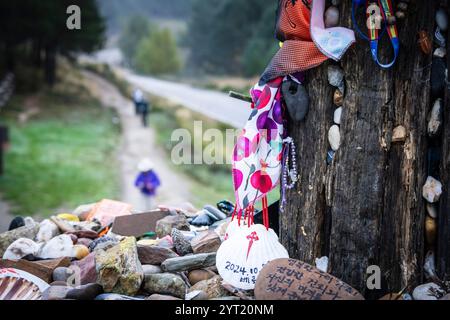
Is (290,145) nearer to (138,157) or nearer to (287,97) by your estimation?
(287,97)

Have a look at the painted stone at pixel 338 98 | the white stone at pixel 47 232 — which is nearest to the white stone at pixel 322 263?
the painted stone at pixel 338 98

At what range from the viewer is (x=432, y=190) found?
13.0 feet

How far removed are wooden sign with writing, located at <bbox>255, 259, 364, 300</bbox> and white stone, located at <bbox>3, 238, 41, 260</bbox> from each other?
7.09 ft

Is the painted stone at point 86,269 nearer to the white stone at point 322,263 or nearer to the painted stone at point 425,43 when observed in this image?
the white stone at point 322,263

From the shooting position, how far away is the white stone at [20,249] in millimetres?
4664

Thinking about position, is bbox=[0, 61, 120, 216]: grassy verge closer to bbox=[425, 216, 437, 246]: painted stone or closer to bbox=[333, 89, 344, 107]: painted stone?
bbox=[333, 89, 344, 107]: painted stone

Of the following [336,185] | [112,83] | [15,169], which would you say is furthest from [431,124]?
[112,83]

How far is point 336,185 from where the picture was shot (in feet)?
13.1

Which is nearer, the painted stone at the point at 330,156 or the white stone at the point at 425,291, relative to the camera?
the white stone at the point at 425,291

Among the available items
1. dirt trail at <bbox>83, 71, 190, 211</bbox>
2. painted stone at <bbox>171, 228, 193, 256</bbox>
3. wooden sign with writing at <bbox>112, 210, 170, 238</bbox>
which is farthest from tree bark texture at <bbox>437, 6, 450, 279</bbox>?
dirt trail at <bbox>83, 71, 190, 211</bbox>

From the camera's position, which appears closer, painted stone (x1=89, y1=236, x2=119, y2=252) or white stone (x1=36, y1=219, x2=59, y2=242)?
painted stone (x1=89, y1=236, x2=119, y2=252)

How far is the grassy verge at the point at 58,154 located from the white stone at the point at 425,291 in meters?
12.0

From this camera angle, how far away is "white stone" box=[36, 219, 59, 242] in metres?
5.17

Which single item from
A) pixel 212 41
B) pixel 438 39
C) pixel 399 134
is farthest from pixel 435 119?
pixel 212 41
